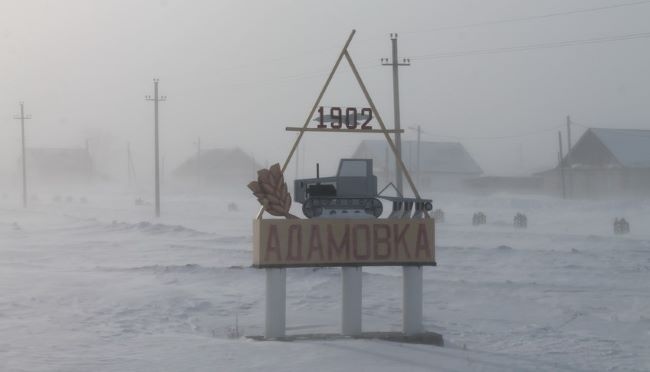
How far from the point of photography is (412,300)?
14.7 m

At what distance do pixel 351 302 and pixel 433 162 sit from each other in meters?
77.3

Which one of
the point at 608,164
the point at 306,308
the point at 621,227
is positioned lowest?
the point at 306,308

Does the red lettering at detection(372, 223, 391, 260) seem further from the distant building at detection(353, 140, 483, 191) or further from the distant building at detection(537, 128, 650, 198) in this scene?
the distant building at detection(353, 140, 483, 191)

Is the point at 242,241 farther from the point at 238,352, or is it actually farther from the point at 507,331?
the point at 238,352

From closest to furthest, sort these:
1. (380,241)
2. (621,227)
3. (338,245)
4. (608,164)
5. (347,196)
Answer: (338,245) → (380,241) → (347,196) → (621,227) → (608,164)

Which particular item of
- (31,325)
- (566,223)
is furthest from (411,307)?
(566,223)

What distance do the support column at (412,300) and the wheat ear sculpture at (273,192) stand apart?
7.11 feet

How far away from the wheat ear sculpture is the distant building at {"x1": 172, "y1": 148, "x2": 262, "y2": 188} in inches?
4266

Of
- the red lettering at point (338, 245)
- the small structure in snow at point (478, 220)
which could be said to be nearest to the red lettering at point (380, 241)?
the red lettering at point (338, 245)

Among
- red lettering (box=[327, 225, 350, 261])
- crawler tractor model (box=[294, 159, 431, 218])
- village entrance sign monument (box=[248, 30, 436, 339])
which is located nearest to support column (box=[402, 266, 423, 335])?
village entrance sign monument (box=[248, 30, 436, 339])

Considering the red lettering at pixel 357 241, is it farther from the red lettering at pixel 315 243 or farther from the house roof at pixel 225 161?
the house roof at pixel 225 161

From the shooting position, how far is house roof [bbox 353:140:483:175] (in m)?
88.6

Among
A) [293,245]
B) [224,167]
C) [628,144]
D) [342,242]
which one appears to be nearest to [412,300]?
[342,242]

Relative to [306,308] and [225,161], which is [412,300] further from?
[225,161]
